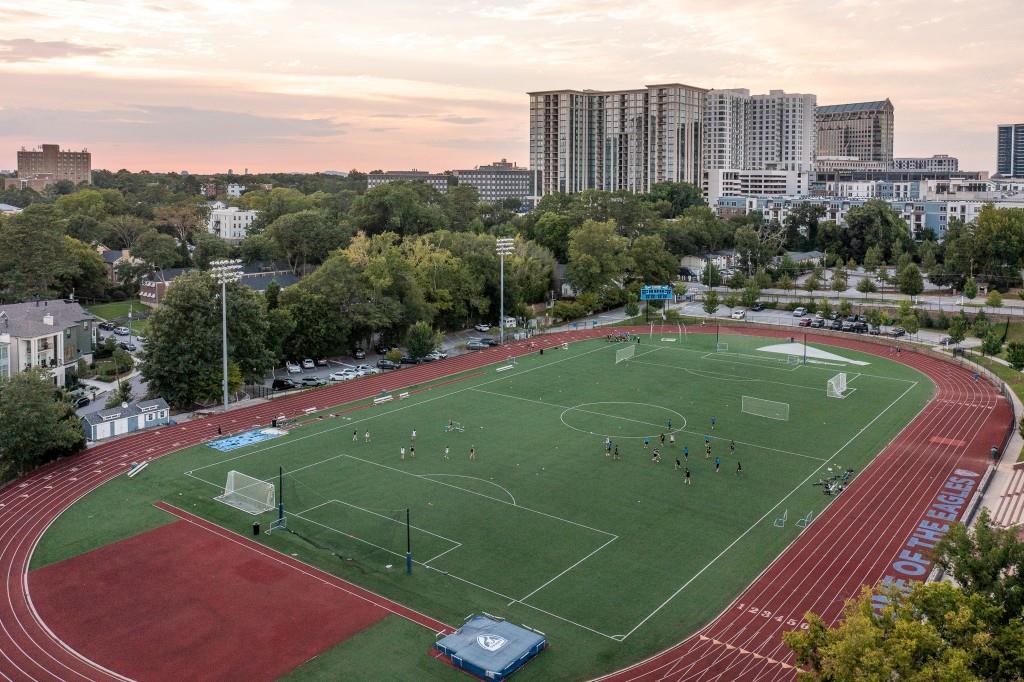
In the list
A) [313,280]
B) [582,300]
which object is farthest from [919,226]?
[313,280]

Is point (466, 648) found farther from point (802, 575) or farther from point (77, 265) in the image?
point (77, 265)

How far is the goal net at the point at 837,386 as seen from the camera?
51.3 m

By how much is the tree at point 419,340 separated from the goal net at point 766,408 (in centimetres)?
2377

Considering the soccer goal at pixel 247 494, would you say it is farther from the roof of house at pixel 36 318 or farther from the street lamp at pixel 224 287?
the roof of house at pixel 36 318

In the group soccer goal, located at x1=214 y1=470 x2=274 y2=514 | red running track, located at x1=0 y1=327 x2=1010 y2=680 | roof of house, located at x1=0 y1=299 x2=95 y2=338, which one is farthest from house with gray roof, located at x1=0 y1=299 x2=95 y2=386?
soccer goal, located at x1=214 y1=470 x2=274 y2=514

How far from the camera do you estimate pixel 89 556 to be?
3000 centimetres

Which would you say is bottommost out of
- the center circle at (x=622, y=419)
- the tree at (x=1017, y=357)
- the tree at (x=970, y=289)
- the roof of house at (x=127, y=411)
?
the center circle at (x=622, y=419)

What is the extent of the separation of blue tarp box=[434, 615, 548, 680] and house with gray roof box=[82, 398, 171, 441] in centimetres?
2737

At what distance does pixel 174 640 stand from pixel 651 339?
51.5m

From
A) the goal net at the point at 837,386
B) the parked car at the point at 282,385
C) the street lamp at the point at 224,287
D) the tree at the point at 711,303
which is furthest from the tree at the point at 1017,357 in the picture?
the street lamp at the point at 224,287

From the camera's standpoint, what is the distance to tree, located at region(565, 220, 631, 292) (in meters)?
83.4

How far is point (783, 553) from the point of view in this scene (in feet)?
98.0

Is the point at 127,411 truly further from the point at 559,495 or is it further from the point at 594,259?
the point at 594,259

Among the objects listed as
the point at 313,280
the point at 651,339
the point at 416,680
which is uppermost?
the point at 313,280
